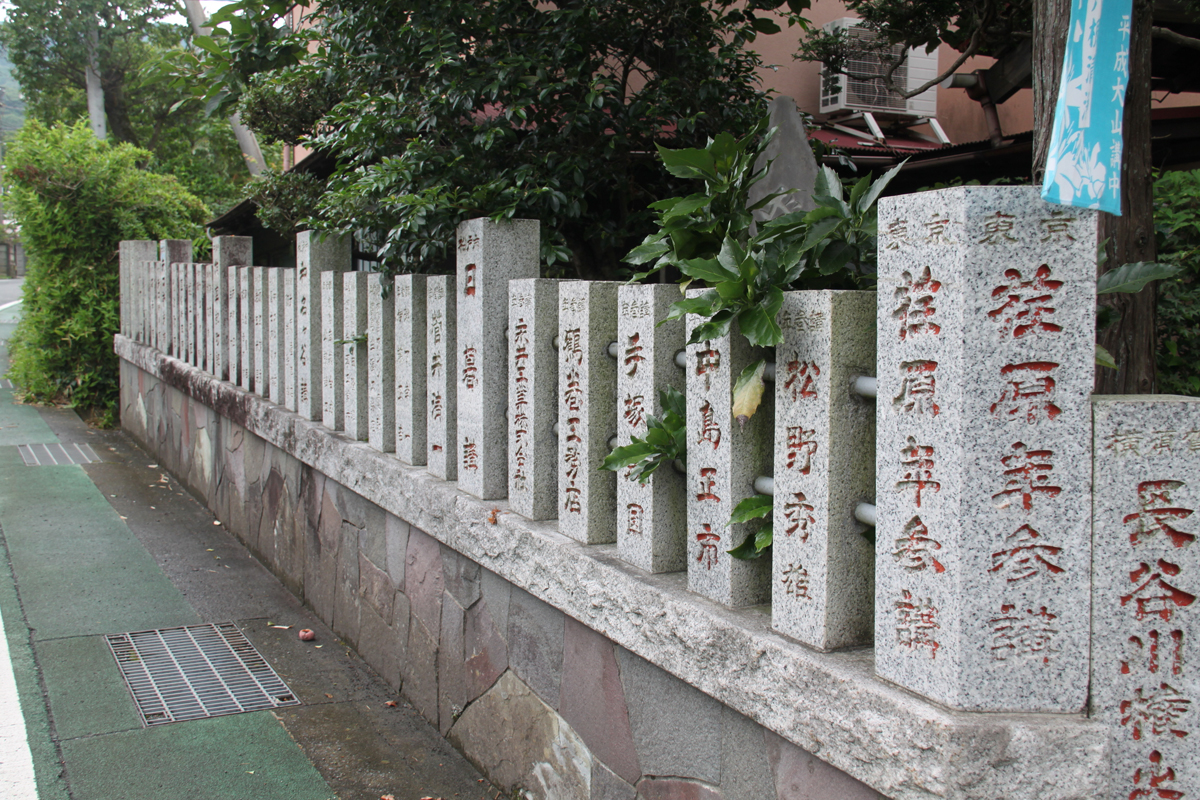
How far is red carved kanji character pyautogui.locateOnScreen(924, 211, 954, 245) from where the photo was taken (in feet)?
5.87

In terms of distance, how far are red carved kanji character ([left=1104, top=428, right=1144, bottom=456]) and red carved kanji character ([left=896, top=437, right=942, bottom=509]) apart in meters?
0.31

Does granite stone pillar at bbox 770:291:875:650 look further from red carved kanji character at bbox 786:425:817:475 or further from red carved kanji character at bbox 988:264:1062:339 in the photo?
red carved kanji character at bbox 988:264:1062:339

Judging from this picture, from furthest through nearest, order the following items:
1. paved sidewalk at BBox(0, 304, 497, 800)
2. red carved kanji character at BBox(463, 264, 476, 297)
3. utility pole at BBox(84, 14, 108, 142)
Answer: utility pole at BBox(84, 14, 108, 142), red carved kanji character at BBox(463, 264, 476, 297), paved sidewalk at BBox(0, 304, 497, 800)

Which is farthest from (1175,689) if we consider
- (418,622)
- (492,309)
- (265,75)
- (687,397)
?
(265,75)

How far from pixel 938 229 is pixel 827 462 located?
557 millimetres

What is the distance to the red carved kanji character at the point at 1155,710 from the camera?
5.93 ft

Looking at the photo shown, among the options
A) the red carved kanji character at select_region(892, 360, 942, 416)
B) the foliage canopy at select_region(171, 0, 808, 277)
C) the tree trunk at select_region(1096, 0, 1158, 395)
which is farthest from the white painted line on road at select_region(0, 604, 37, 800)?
the tree trunk at select_region(1096, 0, 1158, 395)

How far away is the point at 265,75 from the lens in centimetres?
552

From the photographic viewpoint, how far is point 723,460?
2.43 m

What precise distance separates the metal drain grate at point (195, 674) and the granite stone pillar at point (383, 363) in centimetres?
121

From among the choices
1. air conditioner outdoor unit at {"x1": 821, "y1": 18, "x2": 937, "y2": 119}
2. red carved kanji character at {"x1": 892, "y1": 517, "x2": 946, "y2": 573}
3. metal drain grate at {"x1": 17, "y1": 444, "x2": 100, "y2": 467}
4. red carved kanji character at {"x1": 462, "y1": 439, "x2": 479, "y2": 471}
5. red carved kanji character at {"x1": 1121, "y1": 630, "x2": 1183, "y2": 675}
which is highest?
air conditioner outdoor unit at {"x1": 821, "y1": 18, "x2": 937, "y2": 119}

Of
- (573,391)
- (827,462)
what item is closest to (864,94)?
(573,391)

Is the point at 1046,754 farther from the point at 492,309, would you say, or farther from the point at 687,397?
the point at 492,309

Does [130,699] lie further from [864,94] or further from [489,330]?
[864,94]
